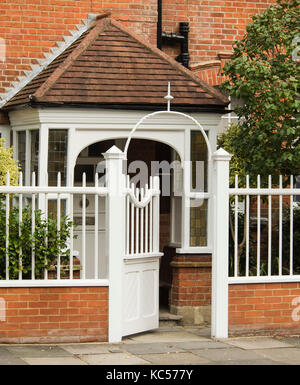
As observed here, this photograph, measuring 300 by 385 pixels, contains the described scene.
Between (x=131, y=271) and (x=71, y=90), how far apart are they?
2876 millimetres

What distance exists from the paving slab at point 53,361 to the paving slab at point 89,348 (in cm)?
41

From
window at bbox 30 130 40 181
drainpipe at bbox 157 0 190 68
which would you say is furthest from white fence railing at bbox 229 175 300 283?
window at bbox 30 130 40 181

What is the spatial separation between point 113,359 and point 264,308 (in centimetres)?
240

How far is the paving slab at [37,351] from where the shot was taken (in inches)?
352

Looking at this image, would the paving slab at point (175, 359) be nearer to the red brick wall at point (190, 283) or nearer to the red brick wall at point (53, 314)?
the red brick wall at point (53, 314)

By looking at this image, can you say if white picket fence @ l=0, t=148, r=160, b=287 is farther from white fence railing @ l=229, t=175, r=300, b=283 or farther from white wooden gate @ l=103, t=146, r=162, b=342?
white fence railing @ l=229, t=175, r=300, b=283

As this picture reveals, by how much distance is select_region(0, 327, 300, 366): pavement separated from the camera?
8.73 m

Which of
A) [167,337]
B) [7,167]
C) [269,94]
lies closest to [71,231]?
[7,167]

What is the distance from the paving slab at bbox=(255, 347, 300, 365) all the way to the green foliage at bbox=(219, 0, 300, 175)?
2.71 m

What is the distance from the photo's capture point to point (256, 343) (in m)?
9.94
